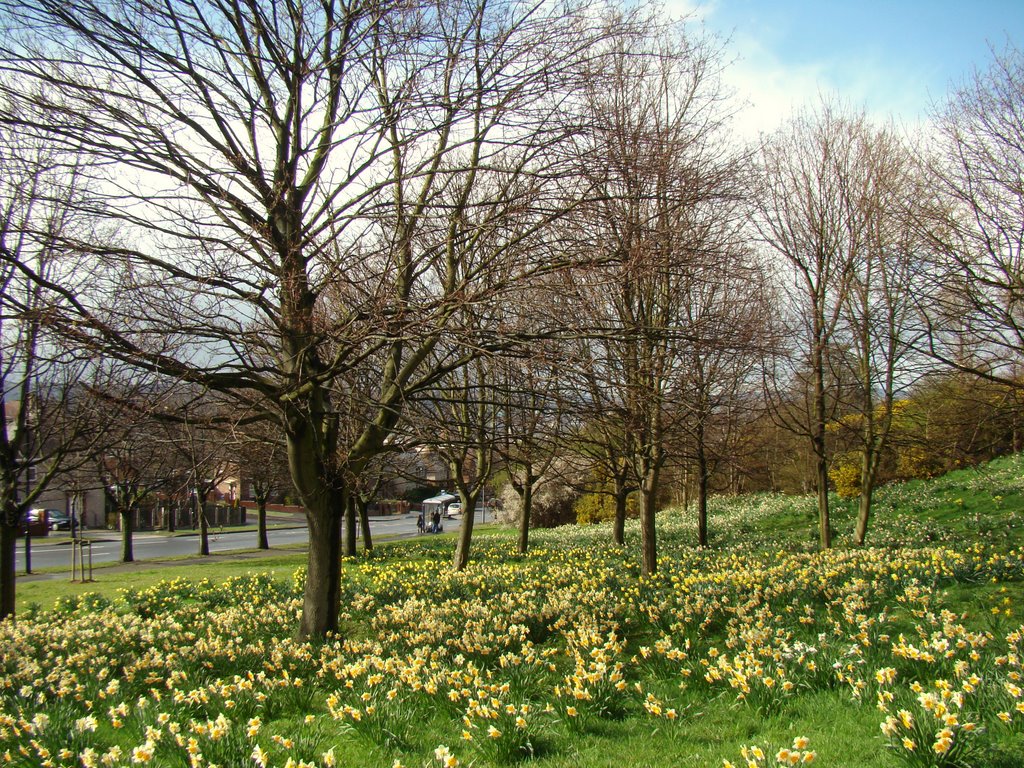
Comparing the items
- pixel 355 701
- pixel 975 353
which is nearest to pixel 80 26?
pixel 355 701

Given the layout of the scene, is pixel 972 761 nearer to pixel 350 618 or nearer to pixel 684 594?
pixel 684 594

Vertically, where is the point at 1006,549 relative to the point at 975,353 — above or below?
below

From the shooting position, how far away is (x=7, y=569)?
9.20 m

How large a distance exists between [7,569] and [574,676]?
26.9 feet

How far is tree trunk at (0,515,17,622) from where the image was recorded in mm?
9016

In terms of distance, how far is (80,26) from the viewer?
4711mm

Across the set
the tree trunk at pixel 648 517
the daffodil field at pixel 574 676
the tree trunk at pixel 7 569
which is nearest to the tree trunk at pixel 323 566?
the daffodil field at pixel 574 676

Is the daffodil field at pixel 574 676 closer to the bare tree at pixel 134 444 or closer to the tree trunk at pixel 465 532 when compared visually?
the bare tree at pixel 134 444

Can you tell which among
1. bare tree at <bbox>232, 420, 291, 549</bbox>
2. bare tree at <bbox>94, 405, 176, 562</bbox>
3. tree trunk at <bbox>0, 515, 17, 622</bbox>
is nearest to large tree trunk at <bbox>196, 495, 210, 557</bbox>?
bare tree at <bbox>94, 405, 176, 562</bbox>

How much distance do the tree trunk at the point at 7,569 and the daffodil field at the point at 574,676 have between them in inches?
25.5

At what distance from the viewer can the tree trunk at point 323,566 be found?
6723mm

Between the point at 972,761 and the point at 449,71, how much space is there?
5.10 metres

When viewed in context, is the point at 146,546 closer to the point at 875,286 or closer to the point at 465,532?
the point at 465,532

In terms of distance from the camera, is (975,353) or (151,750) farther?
(975,353)
